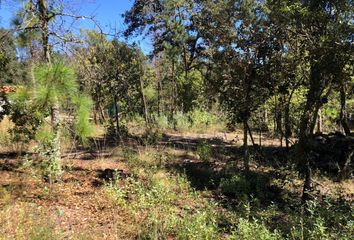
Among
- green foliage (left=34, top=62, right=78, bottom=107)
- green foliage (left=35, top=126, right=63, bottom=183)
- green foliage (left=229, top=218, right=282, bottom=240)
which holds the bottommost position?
green foliage (left=229, top=218, right=282, bottom=240)

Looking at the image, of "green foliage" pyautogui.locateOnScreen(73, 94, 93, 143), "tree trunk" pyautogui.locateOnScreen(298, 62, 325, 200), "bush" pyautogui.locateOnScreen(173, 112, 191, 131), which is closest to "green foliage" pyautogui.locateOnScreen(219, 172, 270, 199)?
"tree trunk" pyautogui.locateOnScreen(298, 62, 325, 200)

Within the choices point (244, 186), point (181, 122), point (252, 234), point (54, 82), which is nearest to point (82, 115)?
point (54, 82)

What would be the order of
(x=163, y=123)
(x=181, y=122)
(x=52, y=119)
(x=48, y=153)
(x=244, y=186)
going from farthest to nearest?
1. (x=181, y=122)
2. (x=163, y=123)
3. (x=244, y=186)
4. (x=52, y=119)
5. (x=48, y=153)

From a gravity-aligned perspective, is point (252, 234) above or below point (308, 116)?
below

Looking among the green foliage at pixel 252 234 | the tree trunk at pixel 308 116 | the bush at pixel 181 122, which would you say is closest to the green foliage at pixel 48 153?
the green foliage at pixel 252 234

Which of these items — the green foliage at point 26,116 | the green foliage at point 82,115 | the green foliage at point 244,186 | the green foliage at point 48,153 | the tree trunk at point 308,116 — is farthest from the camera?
the green foliage at point 244,186

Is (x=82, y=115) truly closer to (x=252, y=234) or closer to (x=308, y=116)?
(x=252, y=234)

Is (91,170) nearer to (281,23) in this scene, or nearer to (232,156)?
(232,156)

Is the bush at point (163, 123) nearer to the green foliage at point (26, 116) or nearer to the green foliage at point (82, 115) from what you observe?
the green foliage at point (26, 116)

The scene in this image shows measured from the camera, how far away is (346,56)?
4730 mm

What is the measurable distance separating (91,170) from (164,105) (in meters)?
12.9

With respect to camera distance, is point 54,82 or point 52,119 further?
point 52,119

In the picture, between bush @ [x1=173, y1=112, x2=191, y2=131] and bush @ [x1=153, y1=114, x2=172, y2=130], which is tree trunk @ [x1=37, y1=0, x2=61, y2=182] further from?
bush @ [x1=173, y1=112, x2=191, y2=131]

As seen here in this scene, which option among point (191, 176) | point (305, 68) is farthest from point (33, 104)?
point (305, 68)
